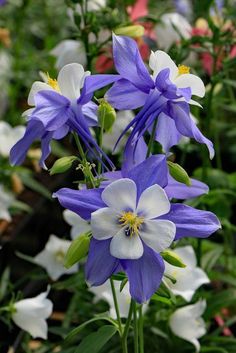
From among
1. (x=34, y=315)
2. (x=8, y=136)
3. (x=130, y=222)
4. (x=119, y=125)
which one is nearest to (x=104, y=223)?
(x=130, y=222)

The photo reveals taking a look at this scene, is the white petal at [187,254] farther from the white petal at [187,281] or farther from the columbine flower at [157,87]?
the columbine flower at [157,87]

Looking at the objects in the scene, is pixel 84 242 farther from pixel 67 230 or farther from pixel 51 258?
pixel 67 230

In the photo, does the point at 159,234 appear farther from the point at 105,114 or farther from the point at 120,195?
the point at 105,114

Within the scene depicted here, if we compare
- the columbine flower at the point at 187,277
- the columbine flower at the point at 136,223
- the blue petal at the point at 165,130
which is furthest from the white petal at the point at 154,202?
the columbine flower at the point at 187,277

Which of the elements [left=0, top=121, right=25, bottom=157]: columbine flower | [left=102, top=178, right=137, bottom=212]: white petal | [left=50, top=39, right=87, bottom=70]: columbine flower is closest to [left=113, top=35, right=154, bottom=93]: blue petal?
[left=102, top=178, right=137, bottom=212]: white petal

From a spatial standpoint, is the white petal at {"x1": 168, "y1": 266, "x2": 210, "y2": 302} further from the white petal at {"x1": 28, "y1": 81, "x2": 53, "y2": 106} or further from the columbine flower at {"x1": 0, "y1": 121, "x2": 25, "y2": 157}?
the columbine flower at {"x1": 0, "y1": 121, "x2": 25, "y2": 157}

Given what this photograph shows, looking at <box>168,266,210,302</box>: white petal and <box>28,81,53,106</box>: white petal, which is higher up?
<box>28,81,53,106</box>: white petal

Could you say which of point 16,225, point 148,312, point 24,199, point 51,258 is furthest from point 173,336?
point 24,199
